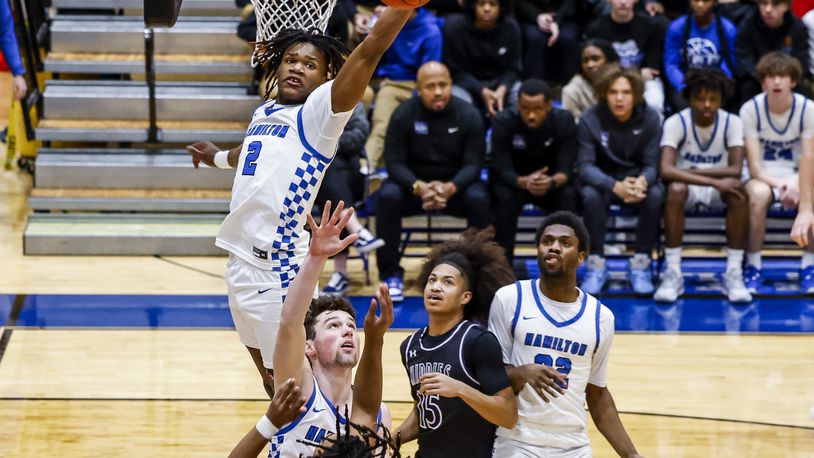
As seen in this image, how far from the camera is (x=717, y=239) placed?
9055 millimetres

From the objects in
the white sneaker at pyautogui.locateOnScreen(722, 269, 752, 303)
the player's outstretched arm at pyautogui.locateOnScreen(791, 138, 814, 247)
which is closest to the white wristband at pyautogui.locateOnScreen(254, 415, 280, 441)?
the player's outstretched arm at pyautogui.locateOnScreen(791, 138, 814, 247)

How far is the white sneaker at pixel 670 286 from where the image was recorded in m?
8.35

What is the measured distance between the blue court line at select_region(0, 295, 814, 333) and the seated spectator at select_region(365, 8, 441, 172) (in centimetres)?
153

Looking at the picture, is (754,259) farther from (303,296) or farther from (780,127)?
(303,296)

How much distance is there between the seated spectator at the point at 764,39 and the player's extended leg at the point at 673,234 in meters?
1.53

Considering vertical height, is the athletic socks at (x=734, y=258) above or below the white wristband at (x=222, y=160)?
below

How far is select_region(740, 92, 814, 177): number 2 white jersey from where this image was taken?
8.60 metres

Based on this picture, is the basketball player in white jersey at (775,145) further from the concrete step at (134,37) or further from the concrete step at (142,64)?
the concrete step at (134,37)

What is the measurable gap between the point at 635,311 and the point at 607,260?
1028 mm

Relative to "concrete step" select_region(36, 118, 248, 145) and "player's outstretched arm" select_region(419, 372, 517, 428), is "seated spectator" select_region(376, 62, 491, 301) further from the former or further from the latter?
"player's outstretched arm" select_region(419, 372, 517, 428)

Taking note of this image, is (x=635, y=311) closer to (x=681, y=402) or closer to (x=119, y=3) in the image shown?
(x=681, y=402)

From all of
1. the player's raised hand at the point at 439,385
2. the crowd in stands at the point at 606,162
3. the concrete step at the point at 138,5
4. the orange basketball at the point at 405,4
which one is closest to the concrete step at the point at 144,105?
the concrete step at the point at 138,5

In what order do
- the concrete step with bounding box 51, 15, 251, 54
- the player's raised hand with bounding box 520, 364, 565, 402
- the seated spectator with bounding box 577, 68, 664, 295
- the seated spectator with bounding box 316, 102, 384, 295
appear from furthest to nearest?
the concrete step with bounding box 51, 15, 251, 54 < the seated spectator with bounding box 577, 68, 664, 295 < the seated spectator with bounding box 316, 102, 384, 295 < the player's raised hand with bounding box 520, 364, 565, 402

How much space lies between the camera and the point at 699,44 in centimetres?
953
